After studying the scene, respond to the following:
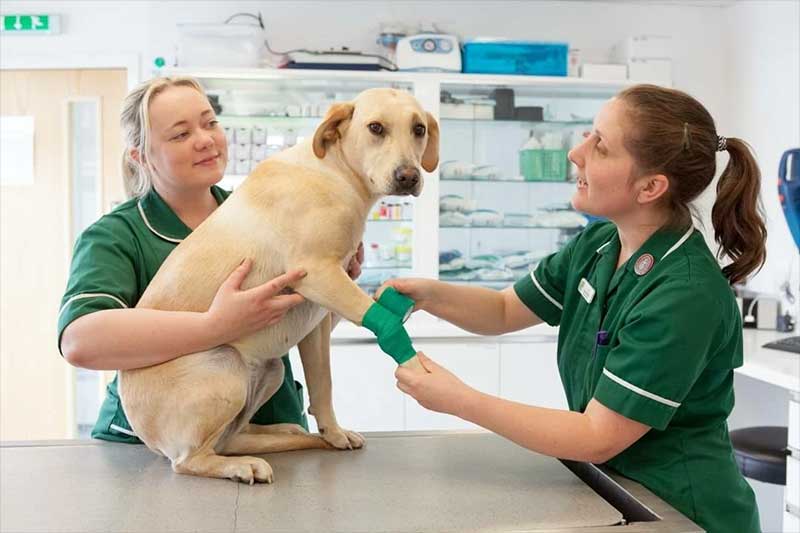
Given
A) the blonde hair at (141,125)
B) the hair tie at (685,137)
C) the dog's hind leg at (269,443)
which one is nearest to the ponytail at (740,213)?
the hair tie at (685,137)

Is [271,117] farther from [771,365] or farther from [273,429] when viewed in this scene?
[273,429]

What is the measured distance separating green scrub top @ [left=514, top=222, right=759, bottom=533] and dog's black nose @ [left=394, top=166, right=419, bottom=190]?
391 millimetres

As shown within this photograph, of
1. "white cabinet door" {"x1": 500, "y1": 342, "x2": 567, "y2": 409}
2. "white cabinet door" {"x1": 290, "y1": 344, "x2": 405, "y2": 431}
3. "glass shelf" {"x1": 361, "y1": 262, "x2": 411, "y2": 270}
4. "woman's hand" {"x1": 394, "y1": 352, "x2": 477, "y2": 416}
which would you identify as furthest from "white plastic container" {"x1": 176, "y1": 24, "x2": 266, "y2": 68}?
"woman's hand" {"x1": 394, "y1": 352, "x2": 477, "y2": 416}

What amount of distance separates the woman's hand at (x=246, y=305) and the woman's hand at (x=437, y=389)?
0.24 m

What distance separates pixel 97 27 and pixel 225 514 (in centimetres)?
377

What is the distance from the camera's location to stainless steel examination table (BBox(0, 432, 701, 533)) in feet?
3.69

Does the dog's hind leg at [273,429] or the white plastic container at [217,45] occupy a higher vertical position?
the white plastic container at [217,45]

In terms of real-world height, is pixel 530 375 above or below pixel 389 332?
below

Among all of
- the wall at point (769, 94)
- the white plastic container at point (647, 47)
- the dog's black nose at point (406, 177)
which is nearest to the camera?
the dog's black nose at point (406, 177)

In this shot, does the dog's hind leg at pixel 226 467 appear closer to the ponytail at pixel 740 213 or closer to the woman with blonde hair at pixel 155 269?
the woman with blonde hair at pixel 155 269

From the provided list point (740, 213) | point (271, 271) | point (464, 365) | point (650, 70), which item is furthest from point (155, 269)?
point (650, 70)

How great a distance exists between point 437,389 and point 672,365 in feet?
1.25

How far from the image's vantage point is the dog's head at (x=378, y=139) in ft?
4.71

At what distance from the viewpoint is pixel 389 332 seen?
1.29m
